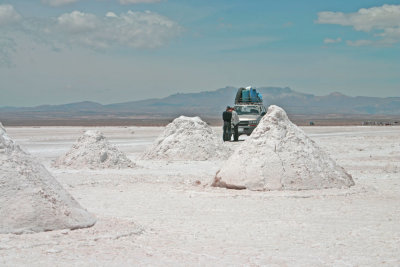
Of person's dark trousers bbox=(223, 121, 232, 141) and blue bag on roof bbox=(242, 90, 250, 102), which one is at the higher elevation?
blue bag on roof bbox=(242, 90, 250, 102)

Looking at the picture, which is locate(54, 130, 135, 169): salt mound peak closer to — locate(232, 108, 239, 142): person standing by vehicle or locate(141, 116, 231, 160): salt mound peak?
locate(141, 116, 231, 160): salt mound peak

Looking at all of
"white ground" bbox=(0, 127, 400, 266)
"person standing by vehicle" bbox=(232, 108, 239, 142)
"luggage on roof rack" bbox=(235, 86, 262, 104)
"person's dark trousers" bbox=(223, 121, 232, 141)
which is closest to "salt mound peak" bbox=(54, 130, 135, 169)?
"white ground" bbox=(0, 127, 400, 266)

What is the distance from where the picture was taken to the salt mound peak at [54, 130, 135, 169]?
1844cm

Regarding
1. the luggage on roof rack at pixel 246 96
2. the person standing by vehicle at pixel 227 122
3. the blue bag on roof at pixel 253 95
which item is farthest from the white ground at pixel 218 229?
the blue bag on roof at pixel 253 95

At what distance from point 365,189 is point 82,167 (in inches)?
347

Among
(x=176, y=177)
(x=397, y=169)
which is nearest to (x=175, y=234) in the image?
(x=176, y=177)

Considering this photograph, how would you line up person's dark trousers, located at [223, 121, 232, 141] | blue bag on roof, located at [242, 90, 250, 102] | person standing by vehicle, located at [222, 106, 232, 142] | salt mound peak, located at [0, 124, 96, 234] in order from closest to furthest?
salt mound peak, located at [0, 124, 96, 234], person standing by vehicle, located at [222, 106, 232, 142], person's dark trousers, located at [223, 121, 232, 141], blue bag on roof, located at [242, 90, 250, 102]

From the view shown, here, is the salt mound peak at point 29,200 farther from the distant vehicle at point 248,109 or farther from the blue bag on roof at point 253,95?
the blue bag on roof at point 253,95

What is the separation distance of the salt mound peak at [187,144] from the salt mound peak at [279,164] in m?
8.33

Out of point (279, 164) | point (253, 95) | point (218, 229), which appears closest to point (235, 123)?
point (253, 95)

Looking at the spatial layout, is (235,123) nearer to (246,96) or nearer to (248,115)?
(248,115)

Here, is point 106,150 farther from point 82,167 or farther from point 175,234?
point 175,234

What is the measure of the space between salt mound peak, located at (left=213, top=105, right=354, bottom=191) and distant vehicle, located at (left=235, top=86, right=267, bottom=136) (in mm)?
20331

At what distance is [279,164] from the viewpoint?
41.3ft
